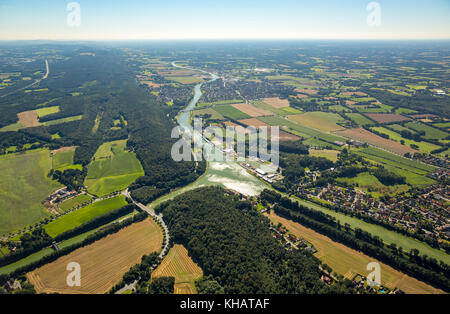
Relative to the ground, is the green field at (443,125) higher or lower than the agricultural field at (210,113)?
lower

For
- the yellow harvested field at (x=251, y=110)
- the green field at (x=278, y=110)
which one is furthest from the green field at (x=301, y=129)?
the green field at (x=278, y=110)

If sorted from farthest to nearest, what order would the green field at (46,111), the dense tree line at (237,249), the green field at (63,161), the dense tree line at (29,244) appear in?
the green field at (46,111) < the green field at (63,161) < the dense tree line at (29,244) < the dense tree line at (237,249)

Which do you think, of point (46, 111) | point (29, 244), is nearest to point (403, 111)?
point (29, 244)

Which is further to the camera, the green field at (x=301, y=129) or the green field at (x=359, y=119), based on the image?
the green field at (x=359, y=119)

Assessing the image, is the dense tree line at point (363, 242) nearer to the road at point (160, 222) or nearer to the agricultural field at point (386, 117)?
the road at point (160, 222)

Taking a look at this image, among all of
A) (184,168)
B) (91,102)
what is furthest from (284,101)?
(91,102)
